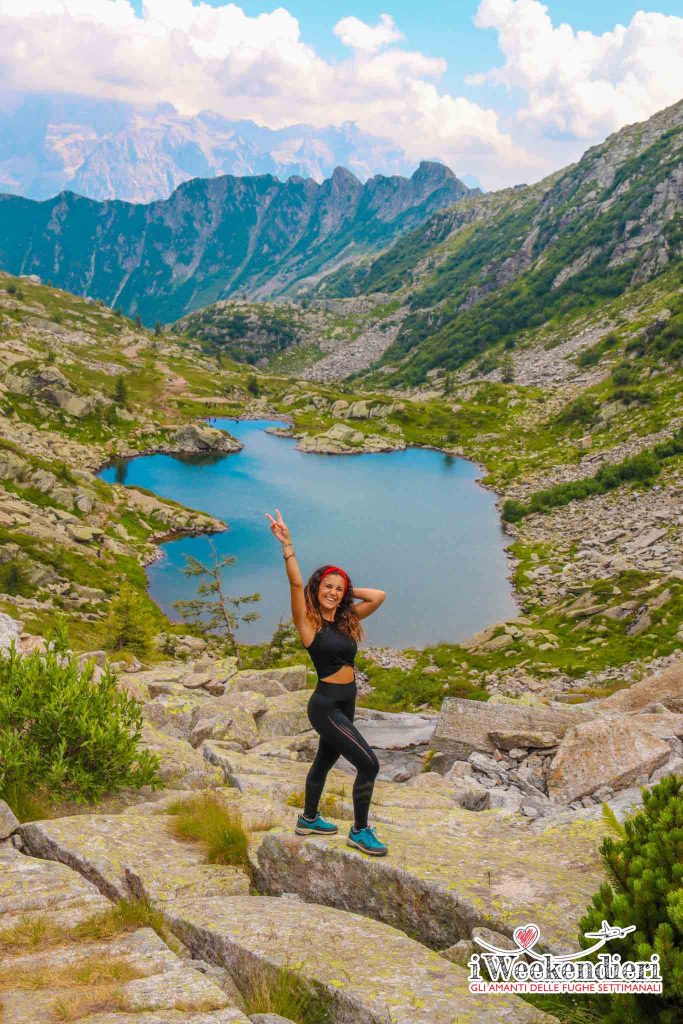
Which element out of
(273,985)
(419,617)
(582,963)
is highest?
(419,617)

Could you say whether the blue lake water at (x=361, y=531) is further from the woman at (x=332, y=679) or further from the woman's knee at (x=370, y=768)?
the woman's knee at (x=370, y=768)

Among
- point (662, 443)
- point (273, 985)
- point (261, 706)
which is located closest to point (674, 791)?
point (273, 985)

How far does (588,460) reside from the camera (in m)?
85.4

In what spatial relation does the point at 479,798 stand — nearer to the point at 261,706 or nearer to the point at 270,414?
the point at 261,706

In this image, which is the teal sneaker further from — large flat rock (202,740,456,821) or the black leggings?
large flat rock (202,740,456,821)

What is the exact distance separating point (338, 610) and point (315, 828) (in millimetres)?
3195

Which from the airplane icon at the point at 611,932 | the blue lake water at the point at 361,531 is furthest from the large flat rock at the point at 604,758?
the blue lake water at the point at 361,531

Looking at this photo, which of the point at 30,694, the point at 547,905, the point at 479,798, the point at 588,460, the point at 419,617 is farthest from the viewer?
the point at 588,460

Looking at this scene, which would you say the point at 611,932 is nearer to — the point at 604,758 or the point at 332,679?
the point at 332,679

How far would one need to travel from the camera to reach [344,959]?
→ 625cm

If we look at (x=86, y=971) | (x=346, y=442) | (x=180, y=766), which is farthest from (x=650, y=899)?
(x=346, y=442)

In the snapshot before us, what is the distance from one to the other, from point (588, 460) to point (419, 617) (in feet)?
158

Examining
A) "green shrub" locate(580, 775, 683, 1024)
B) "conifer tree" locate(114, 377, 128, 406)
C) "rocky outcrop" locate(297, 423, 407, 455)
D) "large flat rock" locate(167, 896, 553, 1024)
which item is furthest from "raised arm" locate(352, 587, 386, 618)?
"conifer tree" locate(114, 377, 128, 406)

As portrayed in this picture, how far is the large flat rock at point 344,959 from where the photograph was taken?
5406 mm
